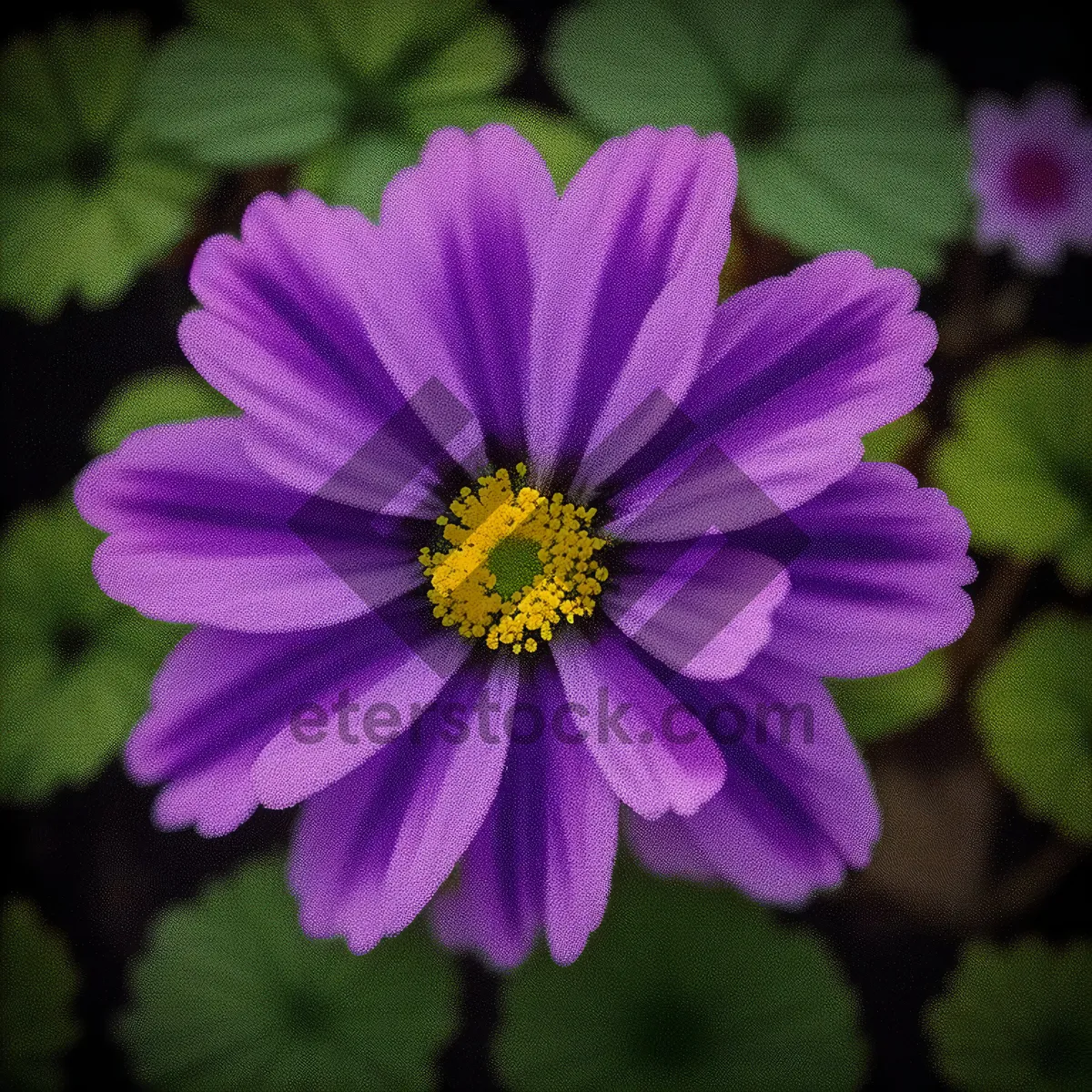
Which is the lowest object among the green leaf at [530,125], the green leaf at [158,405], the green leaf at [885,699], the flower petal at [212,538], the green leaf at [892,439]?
the green leaf at [885,699]

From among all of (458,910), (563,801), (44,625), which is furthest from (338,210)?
(44,625)

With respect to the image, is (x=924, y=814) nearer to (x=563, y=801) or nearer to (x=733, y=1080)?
(x=733, y=1080)

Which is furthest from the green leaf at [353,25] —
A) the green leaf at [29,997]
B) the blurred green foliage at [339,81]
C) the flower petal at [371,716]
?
the green leaf at [29,997]

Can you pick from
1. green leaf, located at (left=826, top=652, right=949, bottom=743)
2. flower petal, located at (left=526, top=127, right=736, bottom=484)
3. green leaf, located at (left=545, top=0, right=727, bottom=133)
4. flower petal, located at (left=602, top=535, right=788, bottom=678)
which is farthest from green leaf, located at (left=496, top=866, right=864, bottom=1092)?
green leaf, located at (left=545, top=0, right=727, bottom=133)

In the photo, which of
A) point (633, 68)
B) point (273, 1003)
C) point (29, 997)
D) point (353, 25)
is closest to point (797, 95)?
point (633, 68)

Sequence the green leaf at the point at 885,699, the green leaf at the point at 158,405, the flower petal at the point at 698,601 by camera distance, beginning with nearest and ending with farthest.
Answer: the flower petal at the point at 698,601 → the green leaf at the point at 885,699 → the green leaf at the point at 158,405

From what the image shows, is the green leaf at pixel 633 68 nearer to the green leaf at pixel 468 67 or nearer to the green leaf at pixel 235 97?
the green leaf at pixel 468 67
